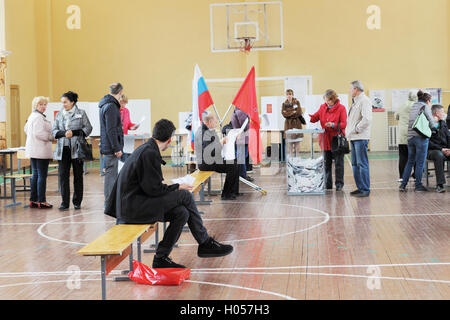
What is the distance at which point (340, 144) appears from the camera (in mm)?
9117

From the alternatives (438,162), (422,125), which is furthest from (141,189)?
(438,162)

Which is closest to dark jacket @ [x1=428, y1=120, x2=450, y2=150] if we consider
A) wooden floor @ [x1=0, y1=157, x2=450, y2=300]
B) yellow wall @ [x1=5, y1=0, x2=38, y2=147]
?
wooden floor @ [x1=0, y1=157, x2=450, y2=300]

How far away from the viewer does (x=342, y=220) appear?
6965 mm

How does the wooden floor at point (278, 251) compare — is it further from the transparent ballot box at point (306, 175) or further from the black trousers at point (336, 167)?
the black trousers at point (336, 167)

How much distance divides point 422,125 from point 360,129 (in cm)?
94

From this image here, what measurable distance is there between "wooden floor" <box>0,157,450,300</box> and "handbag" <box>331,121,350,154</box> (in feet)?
2.41

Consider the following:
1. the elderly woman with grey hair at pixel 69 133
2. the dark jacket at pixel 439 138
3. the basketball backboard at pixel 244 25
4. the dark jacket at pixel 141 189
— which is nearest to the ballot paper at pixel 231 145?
the elderly woman with grey hair at pixel 69 133

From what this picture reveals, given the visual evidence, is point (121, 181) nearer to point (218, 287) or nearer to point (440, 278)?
point (218, 287)

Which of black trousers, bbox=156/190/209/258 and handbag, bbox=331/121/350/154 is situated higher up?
handbag, bbox=331/121/350/154

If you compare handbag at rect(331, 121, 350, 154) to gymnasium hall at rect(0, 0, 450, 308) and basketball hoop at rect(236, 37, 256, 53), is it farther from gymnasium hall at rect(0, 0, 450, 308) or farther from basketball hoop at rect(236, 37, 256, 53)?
basketball hoop at rect(236, 37, 256, 53)

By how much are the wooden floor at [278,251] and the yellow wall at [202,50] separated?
9.60 metres

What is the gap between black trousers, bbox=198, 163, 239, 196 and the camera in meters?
8.65

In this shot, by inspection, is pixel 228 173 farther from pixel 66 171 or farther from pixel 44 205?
pixel 44 205

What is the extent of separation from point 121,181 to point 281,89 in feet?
45.0
